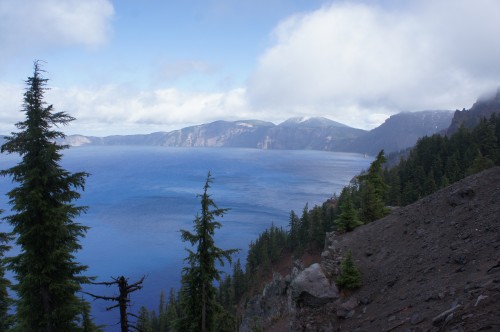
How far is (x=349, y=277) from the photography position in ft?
54.4

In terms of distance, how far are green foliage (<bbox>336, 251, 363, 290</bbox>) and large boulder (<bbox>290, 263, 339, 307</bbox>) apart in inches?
19.0

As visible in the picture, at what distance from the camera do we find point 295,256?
7356 centimetres

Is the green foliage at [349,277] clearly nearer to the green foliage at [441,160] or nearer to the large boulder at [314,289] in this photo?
the large boulder at [314,289]

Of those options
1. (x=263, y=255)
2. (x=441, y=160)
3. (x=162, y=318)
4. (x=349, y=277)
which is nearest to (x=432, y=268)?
(x=349, y=277)

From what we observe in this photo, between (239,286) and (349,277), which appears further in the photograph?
(239,286)

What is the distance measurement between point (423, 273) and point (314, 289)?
18.0ft

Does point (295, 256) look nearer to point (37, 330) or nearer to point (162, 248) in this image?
point (162, 248)

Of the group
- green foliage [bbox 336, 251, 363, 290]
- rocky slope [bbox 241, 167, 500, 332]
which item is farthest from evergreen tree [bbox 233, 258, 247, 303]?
green foliage [bbox 336, 251, 363, 290]

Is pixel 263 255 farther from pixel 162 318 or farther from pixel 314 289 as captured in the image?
pixel 314 289

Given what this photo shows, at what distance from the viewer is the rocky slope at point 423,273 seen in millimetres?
9570

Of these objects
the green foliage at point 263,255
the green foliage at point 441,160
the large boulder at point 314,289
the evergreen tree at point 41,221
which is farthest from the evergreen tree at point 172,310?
the green foliage at point 441,160

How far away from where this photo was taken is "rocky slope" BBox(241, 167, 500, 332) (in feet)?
31.4

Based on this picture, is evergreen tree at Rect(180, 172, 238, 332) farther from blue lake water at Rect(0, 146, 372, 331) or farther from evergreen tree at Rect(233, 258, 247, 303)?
evergreen tree at Rect(233, 258, 247, 303)

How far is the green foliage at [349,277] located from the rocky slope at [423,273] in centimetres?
37
